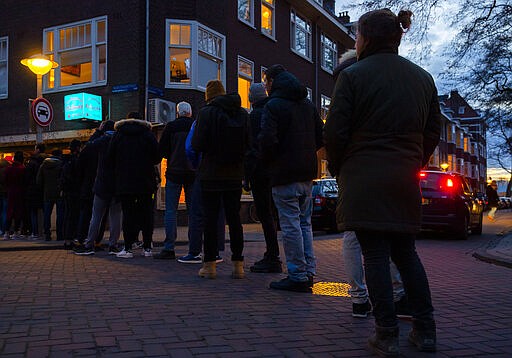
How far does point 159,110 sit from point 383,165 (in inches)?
520

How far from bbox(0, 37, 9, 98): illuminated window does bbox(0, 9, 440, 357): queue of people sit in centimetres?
998

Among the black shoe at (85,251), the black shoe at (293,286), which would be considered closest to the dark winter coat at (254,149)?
the black shoe at (293,286)

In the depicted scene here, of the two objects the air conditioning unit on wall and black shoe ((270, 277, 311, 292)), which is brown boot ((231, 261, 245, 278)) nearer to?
black shoe ((270, 277, 311, 292))

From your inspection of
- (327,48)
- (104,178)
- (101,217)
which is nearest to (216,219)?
(104,178)

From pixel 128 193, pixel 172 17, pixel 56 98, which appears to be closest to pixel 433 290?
pixel 128 193

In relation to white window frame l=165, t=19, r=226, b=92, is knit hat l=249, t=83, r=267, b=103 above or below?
below

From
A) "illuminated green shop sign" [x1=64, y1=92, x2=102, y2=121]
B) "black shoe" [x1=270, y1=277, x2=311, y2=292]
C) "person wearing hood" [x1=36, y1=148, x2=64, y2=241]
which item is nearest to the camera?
"black shoe" [x1=270, y1=277, x2=311, y2=292]

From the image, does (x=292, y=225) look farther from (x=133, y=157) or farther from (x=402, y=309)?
(x=133, y=157)

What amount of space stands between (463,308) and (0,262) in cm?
578

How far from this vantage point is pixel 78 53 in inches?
682

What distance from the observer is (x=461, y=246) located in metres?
11.0

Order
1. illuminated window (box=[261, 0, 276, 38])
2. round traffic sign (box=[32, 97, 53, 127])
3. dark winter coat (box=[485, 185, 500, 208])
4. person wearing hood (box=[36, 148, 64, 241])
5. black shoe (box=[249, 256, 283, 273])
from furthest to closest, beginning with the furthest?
1. dark winter coat (box=[485, 185, 500, 208])
2. illuminated window (box=[261, 0, 276, 38])
3. round traffic sign (box=[32, 97, 53, 127])
4. person wearing hood (box=[36, 148, 64, 241])
5. black shoe (box=[249, 256, 283, 273])

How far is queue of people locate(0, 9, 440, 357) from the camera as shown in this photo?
10.6ft

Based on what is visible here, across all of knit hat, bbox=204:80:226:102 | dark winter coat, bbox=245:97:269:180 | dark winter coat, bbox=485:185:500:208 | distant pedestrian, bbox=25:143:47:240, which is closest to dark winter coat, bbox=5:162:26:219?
distant pedestrian, bbox=25:143:47:240
